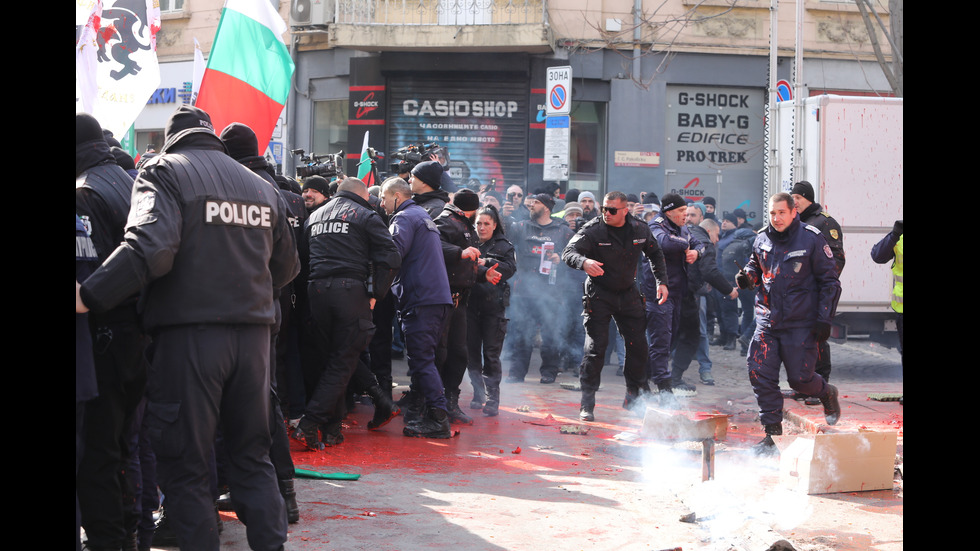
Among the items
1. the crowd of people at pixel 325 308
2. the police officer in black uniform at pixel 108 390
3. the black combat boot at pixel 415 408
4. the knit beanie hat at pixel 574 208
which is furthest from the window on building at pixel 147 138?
the police officer in black uniform at pixel 108 390

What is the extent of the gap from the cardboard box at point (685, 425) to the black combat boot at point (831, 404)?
2.12 m

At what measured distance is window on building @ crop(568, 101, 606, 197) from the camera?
19406mm

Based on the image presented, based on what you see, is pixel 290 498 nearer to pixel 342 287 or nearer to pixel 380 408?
pixel 342 287

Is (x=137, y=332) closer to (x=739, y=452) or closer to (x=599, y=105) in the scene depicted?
(x=739, y=452)

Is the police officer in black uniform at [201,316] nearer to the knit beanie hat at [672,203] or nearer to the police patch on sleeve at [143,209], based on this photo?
the police patch on sleeve at [143,209]

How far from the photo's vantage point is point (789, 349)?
757cm

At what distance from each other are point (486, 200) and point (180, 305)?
8.56m

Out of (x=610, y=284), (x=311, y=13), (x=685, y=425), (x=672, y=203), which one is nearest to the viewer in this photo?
(x=685, y=425)

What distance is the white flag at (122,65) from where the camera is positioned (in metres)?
7.92

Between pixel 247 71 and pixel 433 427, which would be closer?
pixel 247 71

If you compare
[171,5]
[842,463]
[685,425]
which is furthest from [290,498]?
[171,5]

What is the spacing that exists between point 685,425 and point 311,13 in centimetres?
1632

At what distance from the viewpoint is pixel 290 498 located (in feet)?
17.5

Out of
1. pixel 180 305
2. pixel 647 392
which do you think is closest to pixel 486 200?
pixel 647 392
